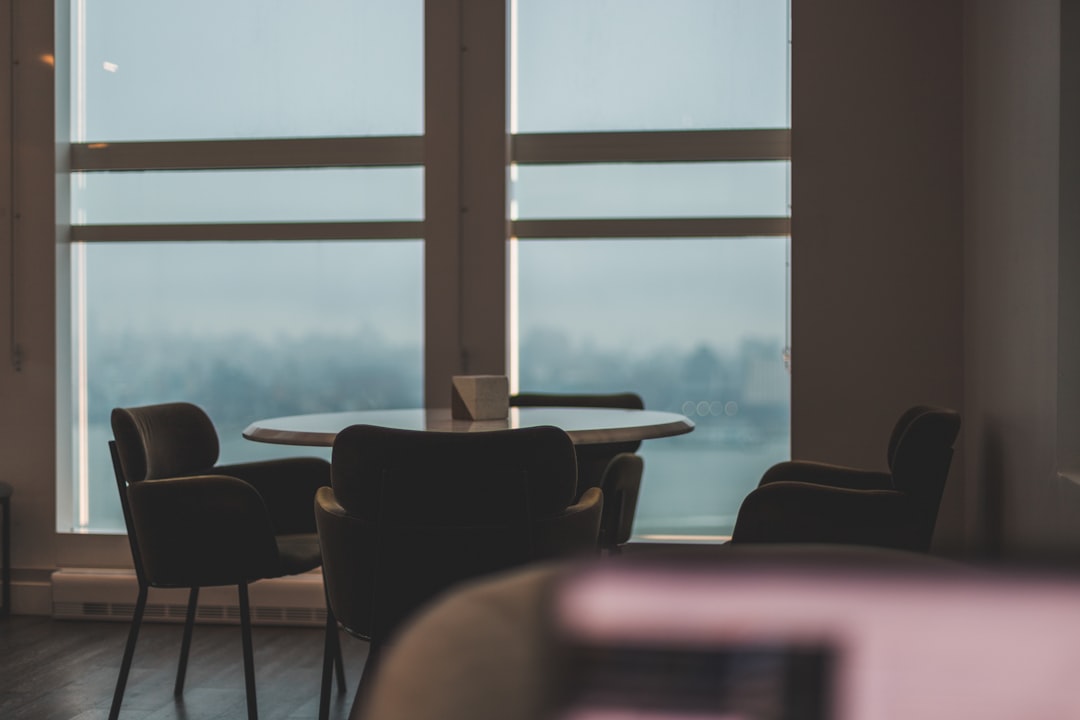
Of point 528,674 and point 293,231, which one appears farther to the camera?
point 293,231

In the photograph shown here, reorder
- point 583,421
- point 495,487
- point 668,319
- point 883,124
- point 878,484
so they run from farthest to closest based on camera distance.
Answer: point 668,319 → point 883,124 → point 878,484 → point 583,421 → point 495,487

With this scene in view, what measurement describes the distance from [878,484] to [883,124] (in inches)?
66.8

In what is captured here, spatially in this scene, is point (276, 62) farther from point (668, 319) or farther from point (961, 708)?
point (961, 708)

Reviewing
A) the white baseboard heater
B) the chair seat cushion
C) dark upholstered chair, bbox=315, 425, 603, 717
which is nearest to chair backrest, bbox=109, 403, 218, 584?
the chair seat cushion

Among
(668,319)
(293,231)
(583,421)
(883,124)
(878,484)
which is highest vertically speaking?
(883,124)

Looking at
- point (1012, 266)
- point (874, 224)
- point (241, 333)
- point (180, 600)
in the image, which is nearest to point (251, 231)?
point (241, 333)

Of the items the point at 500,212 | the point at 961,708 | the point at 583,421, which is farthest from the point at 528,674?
the point at 500,212

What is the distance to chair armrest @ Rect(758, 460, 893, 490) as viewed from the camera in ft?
11.1

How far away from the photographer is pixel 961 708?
0.54m

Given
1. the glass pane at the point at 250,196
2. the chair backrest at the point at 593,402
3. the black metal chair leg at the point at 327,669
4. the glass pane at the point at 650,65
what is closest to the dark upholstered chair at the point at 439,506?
the black metal chair leg at the point at 327,669

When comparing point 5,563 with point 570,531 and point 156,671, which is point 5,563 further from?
point 570,531

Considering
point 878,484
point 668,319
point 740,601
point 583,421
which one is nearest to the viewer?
point 740,601

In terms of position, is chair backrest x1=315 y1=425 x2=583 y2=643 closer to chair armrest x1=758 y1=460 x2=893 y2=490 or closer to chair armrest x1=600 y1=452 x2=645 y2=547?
chair armrest x1=600 y1=452 x2=645 y2=547

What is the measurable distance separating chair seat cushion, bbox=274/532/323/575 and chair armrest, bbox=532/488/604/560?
0.98m
